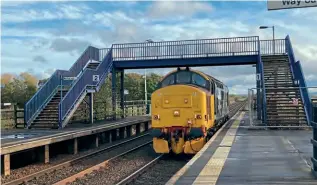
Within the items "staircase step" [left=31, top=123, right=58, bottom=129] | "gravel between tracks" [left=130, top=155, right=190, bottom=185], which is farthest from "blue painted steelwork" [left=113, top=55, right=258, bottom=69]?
"gravel between tracks" [left=130, top=155, right=190, bottom=185]

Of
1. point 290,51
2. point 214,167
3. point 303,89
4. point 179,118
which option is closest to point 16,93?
point 290,51

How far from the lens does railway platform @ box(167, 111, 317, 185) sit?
7746mm

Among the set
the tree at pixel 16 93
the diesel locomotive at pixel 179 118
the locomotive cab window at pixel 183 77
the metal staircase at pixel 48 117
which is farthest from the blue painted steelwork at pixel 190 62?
the tree at pixel 16 93

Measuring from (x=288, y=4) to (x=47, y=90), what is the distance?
18357 millimetres

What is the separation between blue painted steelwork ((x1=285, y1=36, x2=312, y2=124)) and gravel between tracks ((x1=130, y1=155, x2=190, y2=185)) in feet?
23.8

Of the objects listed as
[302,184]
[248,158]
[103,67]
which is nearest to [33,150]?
[248,158]

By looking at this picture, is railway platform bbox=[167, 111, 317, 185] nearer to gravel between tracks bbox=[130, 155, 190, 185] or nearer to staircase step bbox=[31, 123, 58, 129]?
gravel between tracks bbox=[130, 155, 190, 185]

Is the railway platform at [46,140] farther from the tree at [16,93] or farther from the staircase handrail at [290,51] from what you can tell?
the tree at [16,93]

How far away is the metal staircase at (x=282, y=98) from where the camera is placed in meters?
20.5

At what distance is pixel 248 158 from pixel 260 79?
1295cm

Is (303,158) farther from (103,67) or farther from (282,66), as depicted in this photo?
(103,67)

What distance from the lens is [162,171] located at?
495 inches

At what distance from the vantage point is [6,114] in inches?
923

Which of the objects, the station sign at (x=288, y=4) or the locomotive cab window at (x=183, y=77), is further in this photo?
the locomotive cab window at (x=183, y=77)
